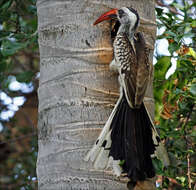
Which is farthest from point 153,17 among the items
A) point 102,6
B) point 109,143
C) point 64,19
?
point 109,143

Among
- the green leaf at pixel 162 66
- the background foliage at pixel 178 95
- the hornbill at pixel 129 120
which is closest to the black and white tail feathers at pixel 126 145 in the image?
the hornbill at pixel 129 120

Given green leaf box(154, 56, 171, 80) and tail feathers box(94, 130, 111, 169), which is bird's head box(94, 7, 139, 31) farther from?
green leaf box(154, 56, 171, 80)

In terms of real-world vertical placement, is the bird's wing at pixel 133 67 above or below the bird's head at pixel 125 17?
below

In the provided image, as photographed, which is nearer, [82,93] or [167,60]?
[82,93]

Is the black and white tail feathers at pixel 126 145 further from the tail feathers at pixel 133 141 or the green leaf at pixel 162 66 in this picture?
the green leaf at pixel 162 66

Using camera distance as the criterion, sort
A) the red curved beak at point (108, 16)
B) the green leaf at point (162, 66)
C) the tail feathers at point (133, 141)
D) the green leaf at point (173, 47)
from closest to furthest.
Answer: the tail feathers at point (133, 141)
the red curved beak at point (108, 16)
the green leaf at point (173, 47)
the green leaf at point (162, 66)

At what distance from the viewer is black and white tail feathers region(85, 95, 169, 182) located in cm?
165

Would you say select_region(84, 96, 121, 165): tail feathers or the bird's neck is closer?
select_region(84, 96, 121, 165): tail feathers

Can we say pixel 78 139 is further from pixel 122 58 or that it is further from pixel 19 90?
pixel 19 90

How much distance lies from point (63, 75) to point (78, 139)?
0.28 meters

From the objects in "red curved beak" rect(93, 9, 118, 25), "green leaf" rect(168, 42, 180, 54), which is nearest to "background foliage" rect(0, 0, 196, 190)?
"green leaf" rect(168, 42, 180, 54)

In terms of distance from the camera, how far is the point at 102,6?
1896 millimetres

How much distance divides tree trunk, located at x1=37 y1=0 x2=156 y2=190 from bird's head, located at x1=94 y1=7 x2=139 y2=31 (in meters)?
0.06

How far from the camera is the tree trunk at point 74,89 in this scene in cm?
168
